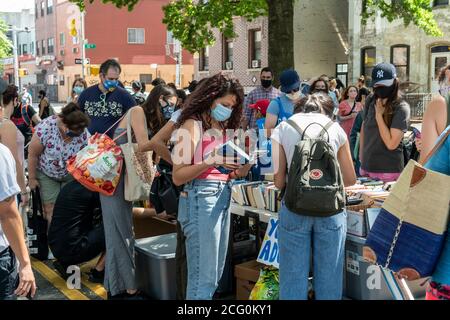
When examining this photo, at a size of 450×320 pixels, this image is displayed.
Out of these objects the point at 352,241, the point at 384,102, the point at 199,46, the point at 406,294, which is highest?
the point at 199,46

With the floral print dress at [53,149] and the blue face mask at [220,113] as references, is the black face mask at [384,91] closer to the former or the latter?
the blue face mask at [220,113]

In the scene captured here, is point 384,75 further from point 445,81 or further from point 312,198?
point 312,198

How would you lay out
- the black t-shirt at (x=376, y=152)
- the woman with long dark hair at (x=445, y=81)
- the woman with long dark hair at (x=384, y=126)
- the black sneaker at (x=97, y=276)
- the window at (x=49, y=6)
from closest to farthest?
the woman with long dark hair at (x=445, y=81) → the woman with long dark hair at (x=384, y=126) → the black t-shirt at (x=376, y=152) → the black sneaker at (x=97, y=276) → the window at (x=49, y=6)

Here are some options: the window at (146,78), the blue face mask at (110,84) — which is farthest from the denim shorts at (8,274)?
the window at (146,78)

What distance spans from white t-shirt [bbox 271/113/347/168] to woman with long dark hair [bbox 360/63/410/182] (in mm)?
1424

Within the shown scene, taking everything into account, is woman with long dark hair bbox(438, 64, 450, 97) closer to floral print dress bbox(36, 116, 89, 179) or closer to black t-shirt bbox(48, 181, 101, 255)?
black t-shirt bbox(48, 181, 101, 255)

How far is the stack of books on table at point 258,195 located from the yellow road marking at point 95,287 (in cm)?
162

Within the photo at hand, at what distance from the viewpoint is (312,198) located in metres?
3.51

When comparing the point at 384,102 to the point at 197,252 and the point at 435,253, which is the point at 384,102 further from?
the point at 435,253

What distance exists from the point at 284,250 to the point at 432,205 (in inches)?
55.8

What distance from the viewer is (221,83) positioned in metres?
3.92

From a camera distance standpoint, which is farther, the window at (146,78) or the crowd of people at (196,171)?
the window at (146,78)

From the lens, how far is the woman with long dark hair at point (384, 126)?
16.4 feet

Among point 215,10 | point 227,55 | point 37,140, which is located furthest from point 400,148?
point 227,55
